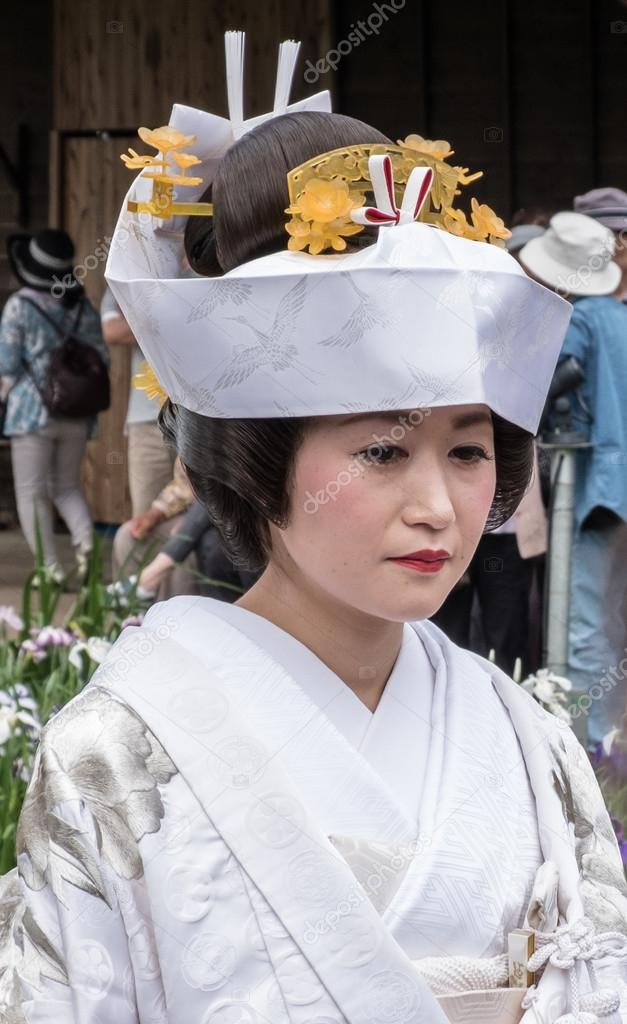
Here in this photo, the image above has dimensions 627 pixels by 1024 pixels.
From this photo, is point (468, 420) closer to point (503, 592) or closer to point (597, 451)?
point (597, 451)

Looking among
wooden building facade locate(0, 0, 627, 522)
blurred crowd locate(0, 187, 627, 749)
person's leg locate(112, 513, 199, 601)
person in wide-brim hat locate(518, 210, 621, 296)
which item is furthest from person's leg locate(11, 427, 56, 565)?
person in wide-brim hat locate(518, 210, 621, 296)

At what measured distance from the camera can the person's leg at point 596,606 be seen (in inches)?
152

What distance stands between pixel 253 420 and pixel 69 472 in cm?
480

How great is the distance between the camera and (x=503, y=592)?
4.24m

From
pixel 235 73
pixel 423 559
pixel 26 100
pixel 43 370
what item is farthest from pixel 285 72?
pixel 26 100

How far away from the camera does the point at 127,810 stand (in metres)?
Answer: 1.32

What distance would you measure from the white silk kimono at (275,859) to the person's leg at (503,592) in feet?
8.94

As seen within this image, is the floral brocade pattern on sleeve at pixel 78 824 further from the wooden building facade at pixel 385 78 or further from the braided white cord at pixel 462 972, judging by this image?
the wooden building facade at pixel 385 78

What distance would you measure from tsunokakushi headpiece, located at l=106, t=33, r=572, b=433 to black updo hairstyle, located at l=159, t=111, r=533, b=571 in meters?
0.02

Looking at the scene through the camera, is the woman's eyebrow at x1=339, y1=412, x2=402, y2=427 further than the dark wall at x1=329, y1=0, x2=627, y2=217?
No

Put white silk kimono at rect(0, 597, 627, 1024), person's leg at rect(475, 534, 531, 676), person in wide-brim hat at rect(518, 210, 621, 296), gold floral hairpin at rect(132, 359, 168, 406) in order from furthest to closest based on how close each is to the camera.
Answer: person's leg at rect(475, 534, 531, 676)
person in wide-brim hat at rect(518, 210, 621, 296)
gold floral hairpin at rect(132, 359, 168, 406)
white silk kimono at rect(0, 597, 627, 1024)

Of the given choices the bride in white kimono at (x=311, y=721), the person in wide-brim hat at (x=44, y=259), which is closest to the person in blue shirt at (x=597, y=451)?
the person in wide-brim hat at (x=44, y=259)

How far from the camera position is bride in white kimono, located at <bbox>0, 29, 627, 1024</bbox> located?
1288 millimetres

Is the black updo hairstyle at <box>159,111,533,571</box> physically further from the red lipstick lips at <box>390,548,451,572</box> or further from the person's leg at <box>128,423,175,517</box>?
the person's leg at <box>128,423,175,517</box>
